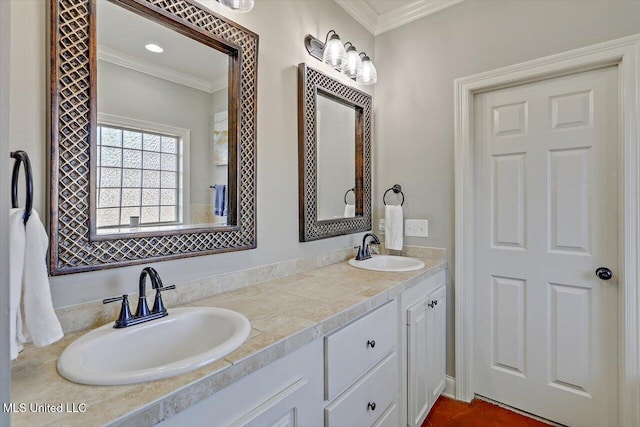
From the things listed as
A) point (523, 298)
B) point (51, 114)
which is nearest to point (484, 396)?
point (523, 298)

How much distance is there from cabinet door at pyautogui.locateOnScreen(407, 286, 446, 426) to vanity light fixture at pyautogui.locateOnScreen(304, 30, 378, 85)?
1427mm

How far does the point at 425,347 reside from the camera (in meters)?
1.80

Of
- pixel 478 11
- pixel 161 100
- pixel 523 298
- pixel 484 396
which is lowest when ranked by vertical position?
pixel 484 396

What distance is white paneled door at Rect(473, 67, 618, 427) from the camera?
1.71 meters

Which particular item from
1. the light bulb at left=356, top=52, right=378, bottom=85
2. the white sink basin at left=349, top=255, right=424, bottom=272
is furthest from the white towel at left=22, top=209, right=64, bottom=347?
the light bulb at left=356, top=52, right=378, bottom=85

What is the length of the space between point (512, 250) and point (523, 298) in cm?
29

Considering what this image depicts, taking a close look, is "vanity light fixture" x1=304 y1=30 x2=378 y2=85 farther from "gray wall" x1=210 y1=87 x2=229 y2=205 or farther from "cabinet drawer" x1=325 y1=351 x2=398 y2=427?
"cabinet drawer" x1=325 y1=351 x2=398 y2=427

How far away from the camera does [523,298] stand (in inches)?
77.0

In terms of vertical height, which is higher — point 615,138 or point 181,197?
point 615,138

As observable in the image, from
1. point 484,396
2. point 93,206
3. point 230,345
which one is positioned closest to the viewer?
point 230,345

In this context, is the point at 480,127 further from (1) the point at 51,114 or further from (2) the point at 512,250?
(1) the point at 51,114

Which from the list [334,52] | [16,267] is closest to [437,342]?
[334,52]

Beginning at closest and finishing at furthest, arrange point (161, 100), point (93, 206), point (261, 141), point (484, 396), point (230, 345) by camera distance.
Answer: point (230, 345) < point (93, 206) < point (161, 100) < point (261, 141) < point (484, 396)

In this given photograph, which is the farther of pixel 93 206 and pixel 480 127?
pixel 480 127
